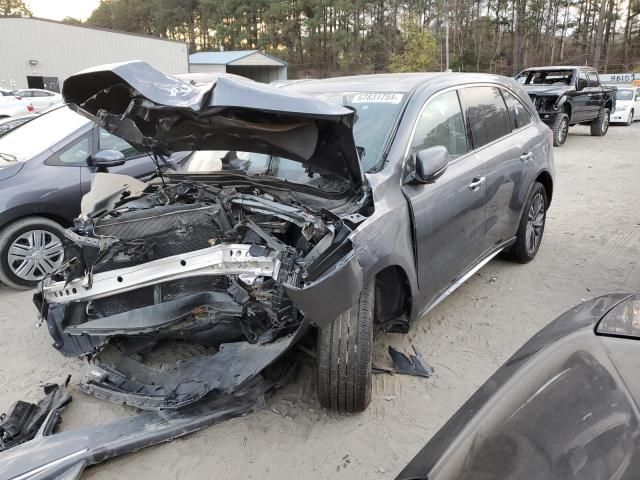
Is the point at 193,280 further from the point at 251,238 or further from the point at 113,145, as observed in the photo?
the point at 113,145

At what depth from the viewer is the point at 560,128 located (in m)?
13.0

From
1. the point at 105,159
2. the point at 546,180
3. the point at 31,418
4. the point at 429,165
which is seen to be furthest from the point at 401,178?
the point at 105,159

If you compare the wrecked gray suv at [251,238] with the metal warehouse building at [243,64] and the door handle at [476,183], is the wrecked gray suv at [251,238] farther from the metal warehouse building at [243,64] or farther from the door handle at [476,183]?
the metal warehouse building at [243,64]

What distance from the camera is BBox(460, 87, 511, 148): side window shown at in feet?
12.8

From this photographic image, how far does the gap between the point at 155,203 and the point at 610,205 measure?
680 centimetres

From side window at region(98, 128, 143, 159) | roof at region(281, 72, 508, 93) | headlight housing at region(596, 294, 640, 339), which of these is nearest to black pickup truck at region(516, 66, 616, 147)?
roof at region(281, 72, 508, 93)

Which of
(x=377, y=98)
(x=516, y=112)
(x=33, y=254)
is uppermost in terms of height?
(x=377, y=98)

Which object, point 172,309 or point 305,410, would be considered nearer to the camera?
point 172,309

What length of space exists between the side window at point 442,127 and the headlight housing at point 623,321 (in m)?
1.59

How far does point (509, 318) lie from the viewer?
3.99 meters

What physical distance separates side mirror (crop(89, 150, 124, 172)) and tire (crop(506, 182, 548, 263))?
374 cm

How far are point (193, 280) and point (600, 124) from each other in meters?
16.0

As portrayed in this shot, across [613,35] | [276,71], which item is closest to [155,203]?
[276,71]

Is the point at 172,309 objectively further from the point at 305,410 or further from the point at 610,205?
the point at 610,205
